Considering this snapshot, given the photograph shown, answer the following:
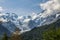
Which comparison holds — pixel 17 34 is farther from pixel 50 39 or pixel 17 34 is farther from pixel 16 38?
pixel 50 39

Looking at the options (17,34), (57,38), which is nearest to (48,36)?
(57,38)

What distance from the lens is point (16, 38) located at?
69125 millimetres

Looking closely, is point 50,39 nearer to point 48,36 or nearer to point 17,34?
point 48,36

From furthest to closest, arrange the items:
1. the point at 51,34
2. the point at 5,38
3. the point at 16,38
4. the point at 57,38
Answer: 1. the point at 5,38
2. the point at 51,34
3. the point at 57,38
4. the point at 16,38

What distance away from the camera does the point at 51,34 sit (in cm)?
8588

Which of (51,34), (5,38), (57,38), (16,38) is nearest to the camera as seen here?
(16,38)

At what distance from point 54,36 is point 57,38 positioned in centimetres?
228

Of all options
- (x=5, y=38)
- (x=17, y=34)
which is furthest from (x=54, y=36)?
(x=5, y=38)

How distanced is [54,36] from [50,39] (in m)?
2.11

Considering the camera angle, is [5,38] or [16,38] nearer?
[16,38]

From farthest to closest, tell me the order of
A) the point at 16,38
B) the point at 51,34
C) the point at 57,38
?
1. the point at 51,34
2. the point at 57,38
3. the point at 16,38

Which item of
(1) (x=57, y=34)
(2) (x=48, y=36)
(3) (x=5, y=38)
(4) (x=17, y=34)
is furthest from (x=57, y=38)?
(3) (x=5, y=38)

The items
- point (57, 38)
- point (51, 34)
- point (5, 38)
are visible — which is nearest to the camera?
point (57, 38)

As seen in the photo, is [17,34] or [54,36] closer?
[17,34]
